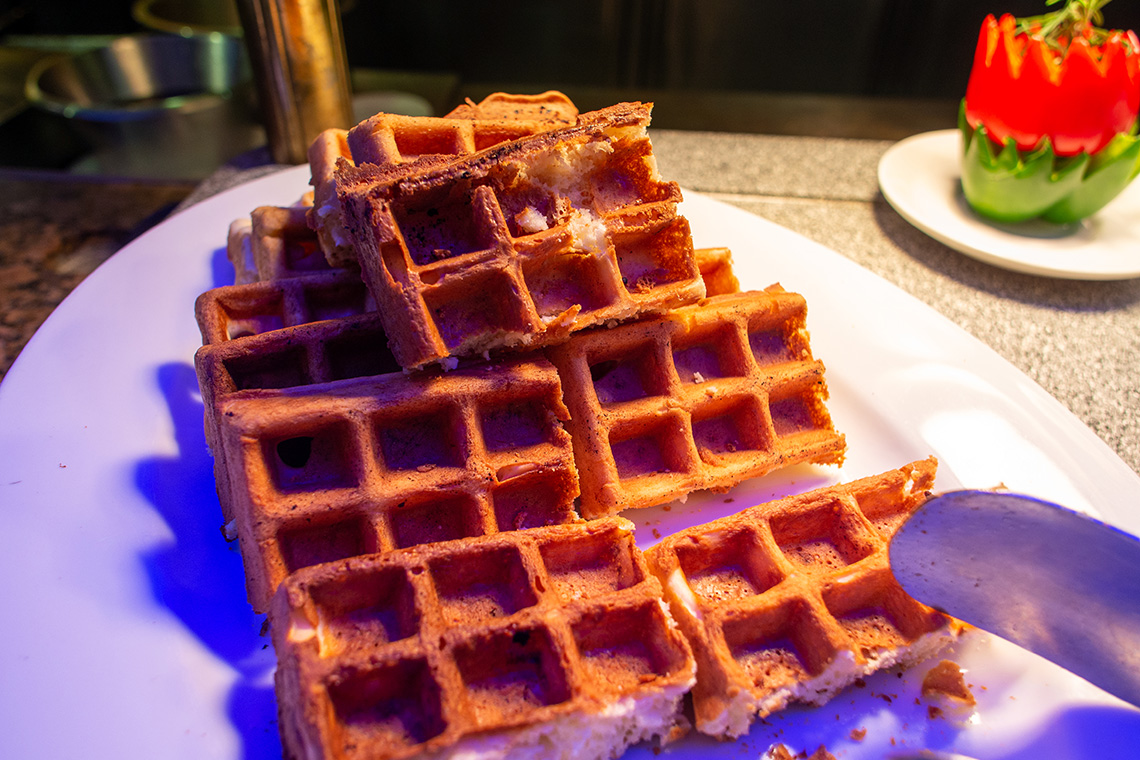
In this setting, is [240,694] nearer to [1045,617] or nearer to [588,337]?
[588,337]

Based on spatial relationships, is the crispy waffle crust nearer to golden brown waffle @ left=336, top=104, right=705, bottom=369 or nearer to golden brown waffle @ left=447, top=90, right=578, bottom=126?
golden brown waffle @ left=336, top=104, right=705, bottom=369

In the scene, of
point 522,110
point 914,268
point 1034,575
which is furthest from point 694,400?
point 914,268

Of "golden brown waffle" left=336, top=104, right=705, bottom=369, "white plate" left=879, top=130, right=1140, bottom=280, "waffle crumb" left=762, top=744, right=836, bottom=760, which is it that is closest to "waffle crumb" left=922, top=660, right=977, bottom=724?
"waffle crumb" left=762, top=744, right=836, bottom=760

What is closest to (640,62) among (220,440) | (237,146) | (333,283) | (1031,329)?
(237,146)

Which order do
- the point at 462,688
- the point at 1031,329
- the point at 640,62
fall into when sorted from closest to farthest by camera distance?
the point at 462,688
the point at 1031,329
the point at 640,62

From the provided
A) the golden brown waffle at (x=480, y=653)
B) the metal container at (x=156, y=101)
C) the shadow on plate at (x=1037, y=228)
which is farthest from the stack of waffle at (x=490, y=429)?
the metal container at (x=156, y=101)
